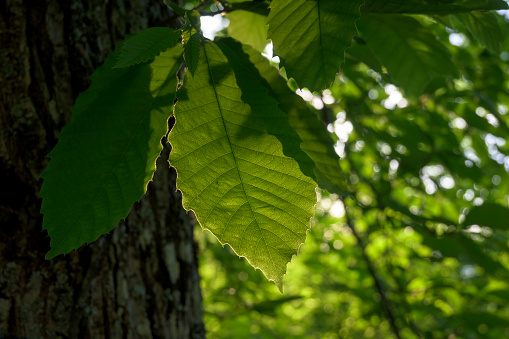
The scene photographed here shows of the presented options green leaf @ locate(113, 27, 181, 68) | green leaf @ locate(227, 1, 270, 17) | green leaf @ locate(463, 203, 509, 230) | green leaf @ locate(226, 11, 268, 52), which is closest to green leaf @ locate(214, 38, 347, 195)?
green leaf @ locate(227, 1, 270, 17)

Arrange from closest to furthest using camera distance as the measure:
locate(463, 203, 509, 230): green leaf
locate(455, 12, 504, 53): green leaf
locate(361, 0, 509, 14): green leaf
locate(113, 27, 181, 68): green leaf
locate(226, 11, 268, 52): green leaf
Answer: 1. locate(113, 27, 181, 68): green leaf
2. locate(361, 0, 509, 14): green leaf
3. locate(455, 12, 504, 53): green leaf
4. locate(226, 11, 268, 52): green leaf
5. locate(463, 203, 509, 230): green leaf

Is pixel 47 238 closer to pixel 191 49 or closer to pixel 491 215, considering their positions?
pixel 191 49

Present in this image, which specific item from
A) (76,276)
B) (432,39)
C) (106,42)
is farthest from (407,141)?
(76,276)

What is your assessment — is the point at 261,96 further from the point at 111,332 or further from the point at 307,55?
the point at 111,332

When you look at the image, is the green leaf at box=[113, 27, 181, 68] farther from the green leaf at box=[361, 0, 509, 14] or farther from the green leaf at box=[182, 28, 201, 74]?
the green leaf at box=[361, 0, 509, 14]

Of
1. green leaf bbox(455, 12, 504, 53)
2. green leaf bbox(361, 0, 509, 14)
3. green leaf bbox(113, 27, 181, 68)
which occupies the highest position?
green leaf bbox(113, 27, 181, 68)

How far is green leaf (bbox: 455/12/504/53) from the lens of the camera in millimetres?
776

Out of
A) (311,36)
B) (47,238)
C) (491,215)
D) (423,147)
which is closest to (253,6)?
(311,36)

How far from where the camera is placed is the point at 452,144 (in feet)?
6.84

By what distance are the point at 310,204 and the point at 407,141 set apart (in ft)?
5.07

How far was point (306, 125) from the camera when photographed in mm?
760

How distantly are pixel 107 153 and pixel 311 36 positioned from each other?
0.35 metres

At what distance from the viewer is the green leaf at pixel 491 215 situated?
1.46 metres

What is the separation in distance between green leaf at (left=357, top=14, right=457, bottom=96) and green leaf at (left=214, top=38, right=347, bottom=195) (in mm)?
A: 248
